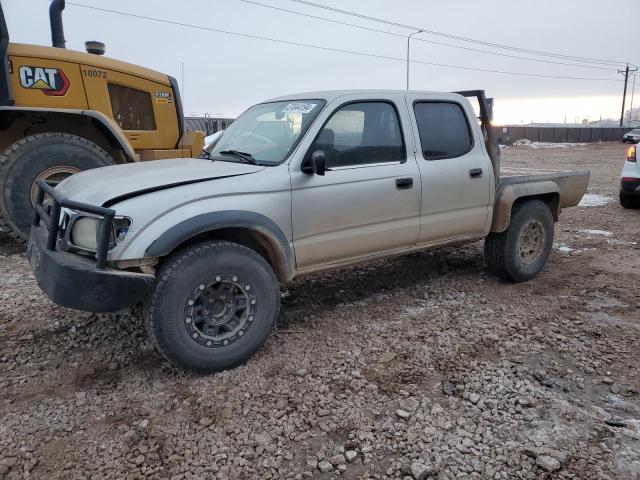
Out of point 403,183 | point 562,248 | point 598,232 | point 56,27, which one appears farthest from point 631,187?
point 56,27

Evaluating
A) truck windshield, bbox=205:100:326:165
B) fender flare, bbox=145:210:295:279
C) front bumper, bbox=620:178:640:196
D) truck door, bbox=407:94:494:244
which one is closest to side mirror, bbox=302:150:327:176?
Result: truck windshield, bbox=205:100:326:165

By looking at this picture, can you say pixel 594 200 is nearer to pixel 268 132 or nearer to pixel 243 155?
pixel 268 132

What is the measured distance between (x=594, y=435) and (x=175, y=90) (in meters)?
6.87

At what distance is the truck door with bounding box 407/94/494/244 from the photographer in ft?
14.5

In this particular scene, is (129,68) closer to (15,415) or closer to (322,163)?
(322,163)

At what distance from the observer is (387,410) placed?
3.04 metres

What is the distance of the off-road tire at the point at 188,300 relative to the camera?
3.13 meters

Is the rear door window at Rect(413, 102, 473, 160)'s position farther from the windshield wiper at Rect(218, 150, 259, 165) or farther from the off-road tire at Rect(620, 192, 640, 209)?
the off-road tire at Rect(620, 192, 640, 209)

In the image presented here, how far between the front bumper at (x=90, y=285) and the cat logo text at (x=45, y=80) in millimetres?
3955

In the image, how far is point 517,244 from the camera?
5180 mm

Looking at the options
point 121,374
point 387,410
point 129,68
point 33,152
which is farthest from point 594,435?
point 129,68

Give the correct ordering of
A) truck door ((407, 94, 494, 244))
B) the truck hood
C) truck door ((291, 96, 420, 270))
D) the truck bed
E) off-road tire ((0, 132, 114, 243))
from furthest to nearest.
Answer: off-road tire ((0, 132, 114, 243)) → the truck bed → truck door ((407, 94, 494, 244)) → truck door ((291, 96, 420, 270)) → the truck hood

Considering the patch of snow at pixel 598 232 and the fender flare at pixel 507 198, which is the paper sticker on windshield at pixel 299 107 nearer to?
the fender flare at pixel 507 198

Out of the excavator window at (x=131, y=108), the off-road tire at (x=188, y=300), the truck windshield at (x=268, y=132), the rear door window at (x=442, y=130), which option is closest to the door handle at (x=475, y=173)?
the rear door window at (x=442, y=130)
